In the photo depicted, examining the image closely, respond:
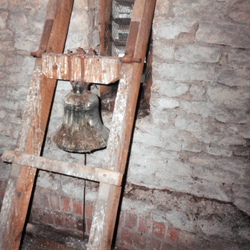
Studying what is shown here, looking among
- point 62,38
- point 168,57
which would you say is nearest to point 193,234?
point 168,57

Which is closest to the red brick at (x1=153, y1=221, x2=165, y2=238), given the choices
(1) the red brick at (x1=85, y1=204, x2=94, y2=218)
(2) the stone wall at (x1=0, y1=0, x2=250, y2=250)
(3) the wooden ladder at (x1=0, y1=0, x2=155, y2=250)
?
(2) the stone wall at (x1=0, y1=0, x2=250, y2=250)

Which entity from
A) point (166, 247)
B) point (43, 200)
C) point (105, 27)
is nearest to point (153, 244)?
point (166, 247)

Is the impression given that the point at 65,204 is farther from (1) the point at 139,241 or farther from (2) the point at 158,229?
(2) the point at 158,229

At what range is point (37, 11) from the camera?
1681mm

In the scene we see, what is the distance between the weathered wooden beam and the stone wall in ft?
1.74

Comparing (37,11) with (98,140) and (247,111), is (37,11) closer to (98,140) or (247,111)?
(98,140)

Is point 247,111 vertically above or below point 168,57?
below

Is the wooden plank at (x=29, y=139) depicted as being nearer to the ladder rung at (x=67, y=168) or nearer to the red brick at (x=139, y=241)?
the ladder rung at (x=67, y=168)

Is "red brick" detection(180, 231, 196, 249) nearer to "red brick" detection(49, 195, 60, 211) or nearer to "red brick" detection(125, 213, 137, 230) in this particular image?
"red brick" detection(125, 213, 137, 230)

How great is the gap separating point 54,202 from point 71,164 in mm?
1115

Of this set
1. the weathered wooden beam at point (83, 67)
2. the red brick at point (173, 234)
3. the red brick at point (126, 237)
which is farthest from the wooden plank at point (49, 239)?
the weathered wooden beam at point (83, 67)

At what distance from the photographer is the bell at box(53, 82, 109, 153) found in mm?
1197

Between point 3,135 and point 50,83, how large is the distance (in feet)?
3.48

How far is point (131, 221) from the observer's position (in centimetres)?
176
